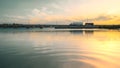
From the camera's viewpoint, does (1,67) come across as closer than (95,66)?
Yes

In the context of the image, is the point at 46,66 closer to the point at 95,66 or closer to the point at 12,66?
the point at 12,66

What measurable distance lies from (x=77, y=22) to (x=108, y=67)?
619 ft

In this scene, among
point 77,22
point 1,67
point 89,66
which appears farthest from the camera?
point 77,22

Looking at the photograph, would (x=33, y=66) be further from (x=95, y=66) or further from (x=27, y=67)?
(x=95, y=66)

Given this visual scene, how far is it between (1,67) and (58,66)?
3.45 metres

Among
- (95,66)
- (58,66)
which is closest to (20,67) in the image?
(58,66)

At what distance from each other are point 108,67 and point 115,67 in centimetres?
42

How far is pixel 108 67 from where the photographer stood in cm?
1178

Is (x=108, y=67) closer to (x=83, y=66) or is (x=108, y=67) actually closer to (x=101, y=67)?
(x=101, y=67)

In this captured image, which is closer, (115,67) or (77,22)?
(115,67)

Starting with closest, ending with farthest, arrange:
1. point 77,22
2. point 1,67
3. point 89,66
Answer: point 1,67 < point 89,66 < point 77,22

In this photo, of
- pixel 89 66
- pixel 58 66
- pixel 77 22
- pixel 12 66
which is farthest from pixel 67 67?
pixel 77 22

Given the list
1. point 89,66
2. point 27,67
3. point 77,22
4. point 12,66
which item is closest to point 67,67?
point 89,66

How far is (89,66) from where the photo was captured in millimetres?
12000
